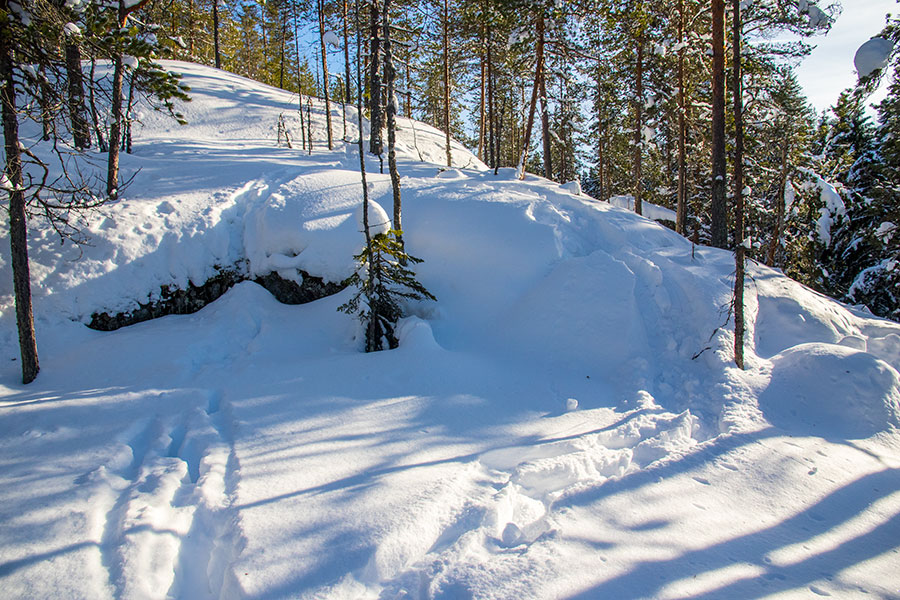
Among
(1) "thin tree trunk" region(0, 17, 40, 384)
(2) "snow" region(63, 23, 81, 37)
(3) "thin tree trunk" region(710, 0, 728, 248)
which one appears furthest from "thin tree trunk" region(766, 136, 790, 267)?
(1) "thin tree trunk" region(0, 17, 40, 384)

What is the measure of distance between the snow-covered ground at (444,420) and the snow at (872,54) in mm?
3980

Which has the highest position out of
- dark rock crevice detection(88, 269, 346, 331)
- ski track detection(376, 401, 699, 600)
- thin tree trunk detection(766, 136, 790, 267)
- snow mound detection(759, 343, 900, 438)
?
thin tree trunk detection(766, 136, 790, 267)

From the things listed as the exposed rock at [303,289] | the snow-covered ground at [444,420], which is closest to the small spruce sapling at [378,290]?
the snow-covered ground at [444,420]

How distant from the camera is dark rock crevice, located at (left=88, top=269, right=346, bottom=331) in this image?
27.9 ft

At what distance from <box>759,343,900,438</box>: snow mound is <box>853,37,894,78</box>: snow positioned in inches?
159

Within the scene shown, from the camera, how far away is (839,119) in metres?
17.8

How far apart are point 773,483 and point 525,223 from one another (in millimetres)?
6770

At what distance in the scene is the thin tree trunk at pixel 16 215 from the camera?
5773 millimetres

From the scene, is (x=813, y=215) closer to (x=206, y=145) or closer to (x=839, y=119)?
(x=839, y=119)

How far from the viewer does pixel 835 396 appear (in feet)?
19.7

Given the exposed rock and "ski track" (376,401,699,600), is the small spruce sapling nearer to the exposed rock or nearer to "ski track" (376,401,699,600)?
the exposed rock

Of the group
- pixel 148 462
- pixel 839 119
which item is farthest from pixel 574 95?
pixel 148 462

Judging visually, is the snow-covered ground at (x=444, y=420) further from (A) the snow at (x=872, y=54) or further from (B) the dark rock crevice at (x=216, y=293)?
(A) the snow at (x=872, y=54)

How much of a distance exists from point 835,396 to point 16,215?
40.3ft
